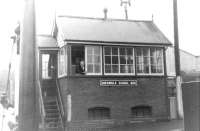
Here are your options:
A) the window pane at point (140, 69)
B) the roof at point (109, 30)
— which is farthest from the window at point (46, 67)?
the window pane at point (140, 69)

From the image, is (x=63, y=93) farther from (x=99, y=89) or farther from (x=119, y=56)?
(x=119, y=56)

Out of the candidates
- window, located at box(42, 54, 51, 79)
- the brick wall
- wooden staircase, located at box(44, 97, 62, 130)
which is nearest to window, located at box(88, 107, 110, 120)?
the brick wall

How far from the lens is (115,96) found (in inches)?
734

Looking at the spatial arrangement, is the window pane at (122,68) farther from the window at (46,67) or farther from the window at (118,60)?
the window at (46,67)

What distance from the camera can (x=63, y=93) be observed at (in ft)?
61.2

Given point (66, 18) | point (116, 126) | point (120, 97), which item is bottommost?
point (116, 126)

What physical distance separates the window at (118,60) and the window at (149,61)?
1.62 ft

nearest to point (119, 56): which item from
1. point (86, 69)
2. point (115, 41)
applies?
point (115, 41)

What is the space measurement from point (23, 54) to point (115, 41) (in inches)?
564

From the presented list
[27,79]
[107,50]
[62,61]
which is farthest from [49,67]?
[27,79]

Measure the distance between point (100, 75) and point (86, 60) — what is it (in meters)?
1.16

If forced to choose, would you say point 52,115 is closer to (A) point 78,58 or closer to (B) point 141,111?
(A) point 78,58

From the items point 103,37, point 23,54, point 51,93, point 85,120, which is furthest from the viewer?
point 51,93

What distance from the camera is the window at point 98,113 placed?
59.5 feet
